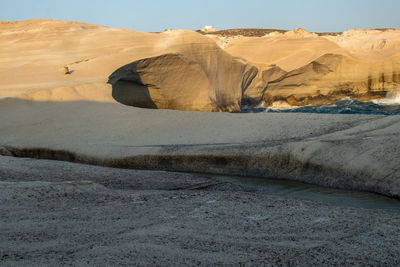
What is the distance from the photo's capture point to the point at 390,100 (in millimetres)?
15969

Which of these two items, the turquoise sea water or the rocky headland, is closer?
the rocky headland

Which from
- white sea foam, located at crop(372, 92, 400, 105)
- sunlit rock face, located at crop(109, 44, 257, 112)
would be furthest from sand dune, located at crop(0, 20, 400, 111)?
white sea foam, located at crop(372, 92, 400, 105)

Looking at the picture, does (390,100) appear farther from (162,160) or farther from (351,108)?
(162,160)

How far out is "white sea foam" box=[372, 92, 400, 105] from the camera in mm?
15534

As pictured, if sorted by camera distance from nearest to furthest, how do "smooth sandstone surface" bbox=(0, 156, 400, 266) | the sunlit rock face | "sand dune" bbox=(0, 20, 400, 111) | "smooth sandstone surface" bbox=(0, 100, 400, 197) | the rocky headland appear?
"smooth sandstone surface" bbox=(0, 156, 400, 266) < the rocky headland < "smooth sandstone surface" bbox=(0, 100, 400, 197) < "sand dune" bbox=(0, 20, 400, 111) < the sunlit rock face

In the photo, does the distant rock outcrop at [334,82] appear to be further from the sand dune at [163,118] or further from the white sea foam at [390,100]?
the sand dune at [163,118]

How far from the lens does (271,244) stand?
7.29 feet

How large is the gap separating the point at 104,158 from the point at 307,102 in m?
12.1

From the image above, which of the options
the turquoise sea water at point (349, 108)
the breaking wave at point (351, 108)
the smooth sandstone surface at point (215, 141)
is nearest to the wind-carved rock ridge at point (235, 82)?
the breaking wave at point (351, 108)

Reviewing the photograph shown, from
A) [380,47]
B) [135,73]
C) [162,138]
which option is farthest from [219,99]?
[380,47]

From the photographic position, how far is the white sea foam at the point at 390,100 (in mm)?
15534

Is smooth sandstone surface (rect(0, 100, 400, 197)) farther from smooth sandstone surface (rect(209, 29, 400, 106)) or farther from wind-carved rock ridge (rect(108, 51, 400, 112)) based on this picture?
smooth sandstone surface (rect(209, 29, 400, 106))

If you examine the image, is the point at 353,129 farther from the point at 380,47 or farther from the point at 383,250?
the point at 380,47

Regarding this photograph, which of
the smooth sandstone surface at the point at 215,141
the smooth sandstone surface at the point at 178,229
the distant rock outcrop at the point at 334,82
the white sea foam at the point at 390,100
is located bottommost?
the white sea foam at the point at 390,100
